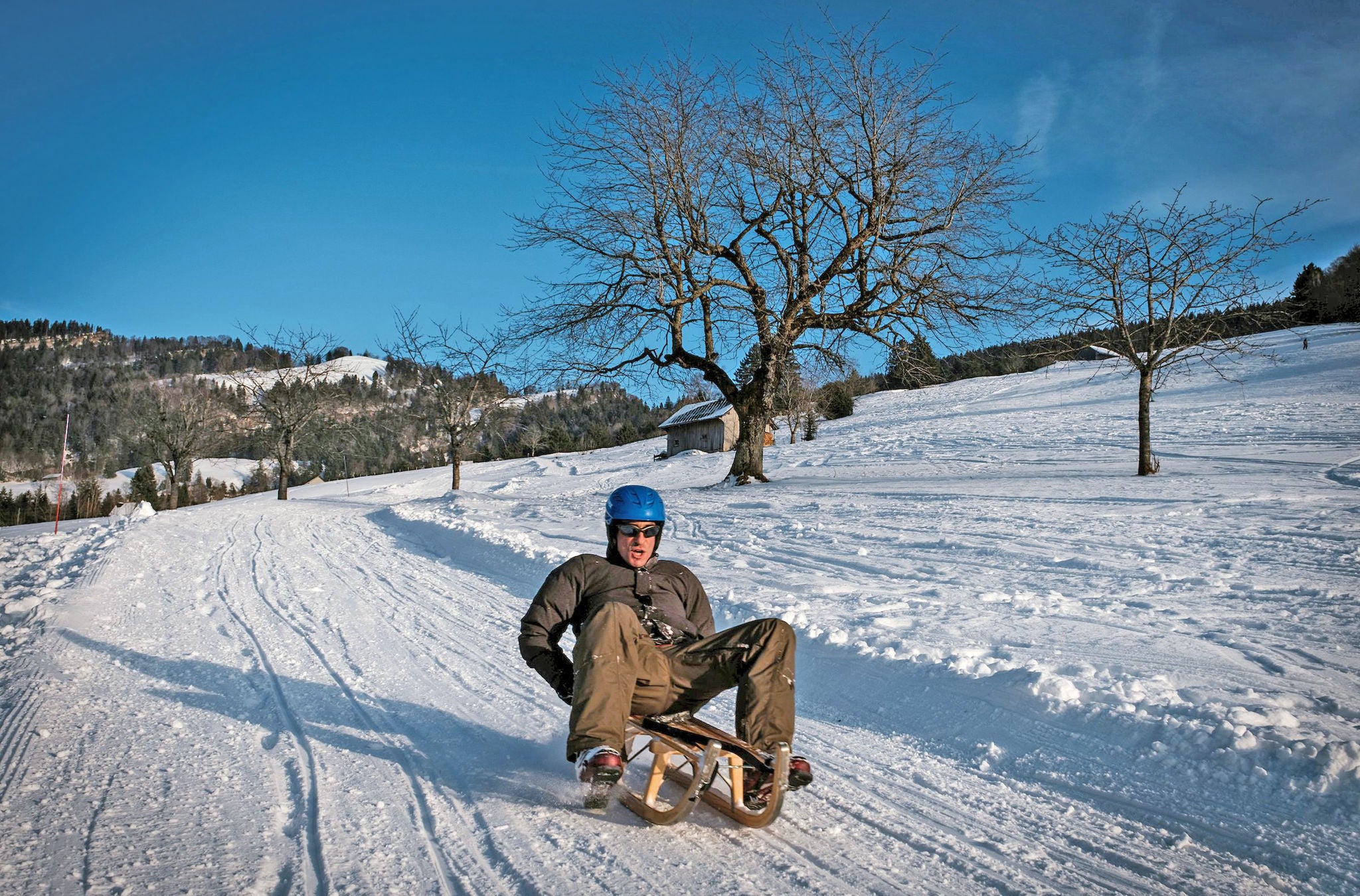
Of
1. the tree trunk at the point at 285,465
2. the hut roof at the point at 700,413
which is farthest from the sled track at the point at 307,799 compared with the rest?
the hut roof at the point at 700,413

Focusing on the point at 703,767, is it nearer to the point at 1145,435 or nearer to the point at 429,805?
the point at 429,805

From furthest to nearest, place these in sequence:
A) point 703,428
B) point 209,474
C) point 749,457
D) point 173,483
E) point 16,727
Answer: point 209,474, point 703,428, point 173,483, point 749,457, point 16,727

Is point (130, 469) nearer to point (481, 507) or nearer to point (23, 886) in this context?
point (481, 507)

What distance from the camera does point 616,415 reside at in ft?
406

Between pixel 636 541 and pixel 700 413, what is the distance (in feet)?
154

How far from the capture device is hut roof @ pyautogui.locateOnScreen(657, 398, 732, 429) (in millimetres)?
48000

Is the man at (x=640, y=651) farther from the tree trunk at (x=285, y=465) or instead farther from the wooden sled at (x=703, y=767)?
the tree trunk at (x=285, y=465)

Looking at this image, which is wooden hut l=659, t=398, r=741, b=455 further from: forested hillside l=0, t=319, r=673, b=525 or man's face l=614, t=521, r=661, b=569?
man's face l=614, t=521, r=661, b=569

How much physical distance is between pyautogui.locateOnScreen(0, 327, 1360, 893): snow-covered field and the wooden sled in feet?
0.33

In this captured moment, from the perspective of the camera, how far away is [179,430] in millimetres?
36062

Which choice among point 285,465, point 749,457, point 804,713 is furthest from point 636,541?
point 285,465

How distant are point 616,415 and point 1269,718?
4755 inches

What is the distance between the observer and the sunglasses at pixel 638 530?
3855 mm

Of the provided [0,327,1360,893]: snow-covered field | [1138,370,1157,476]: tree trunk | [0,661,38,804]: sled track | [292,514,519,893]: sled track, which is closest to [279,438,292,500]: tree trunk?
[0,327,1360,893]: snow-covered field
